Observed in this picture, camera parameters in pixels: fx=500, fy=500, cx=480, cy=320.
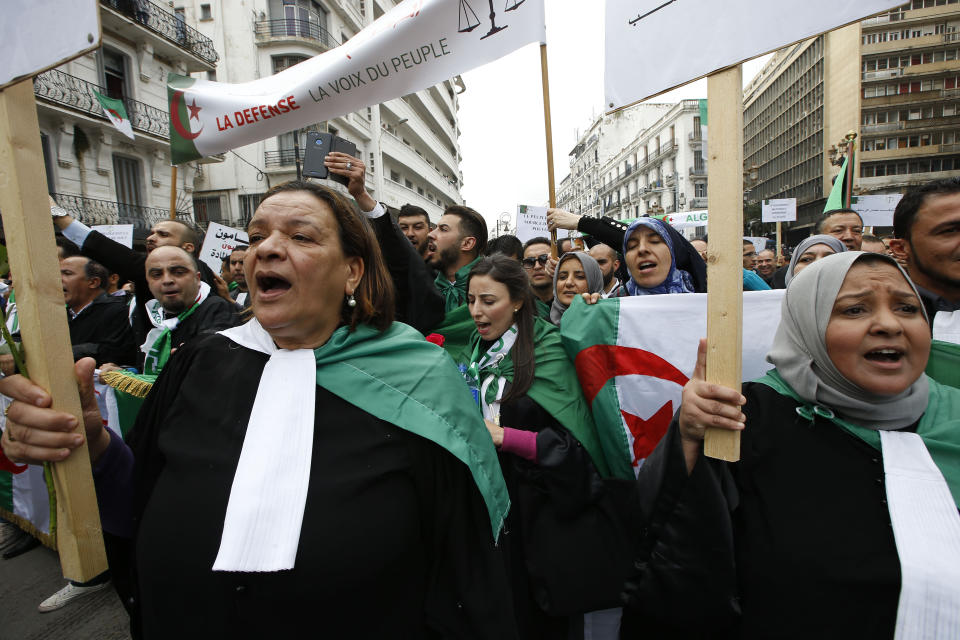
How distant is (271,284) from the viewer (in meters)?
1.50

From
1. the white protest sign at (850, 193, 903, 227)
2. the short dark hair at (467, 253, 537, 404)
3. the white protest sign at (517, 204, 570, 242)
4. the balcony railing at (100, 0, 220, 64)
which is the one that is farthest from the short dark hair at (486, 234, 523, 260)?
the balcony railing at (100, 0, 220, 64)

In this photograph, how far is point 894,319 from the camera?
144cm

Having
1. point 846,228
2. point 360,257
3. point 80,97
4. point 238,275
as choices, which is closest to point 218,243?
point 238,275

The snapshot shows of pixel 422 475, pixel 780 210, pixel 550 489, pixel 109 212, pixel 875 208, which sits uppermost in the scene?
pixel 109 212

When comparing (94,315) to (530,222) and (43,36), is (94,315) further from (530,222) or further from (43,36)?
(530,222)

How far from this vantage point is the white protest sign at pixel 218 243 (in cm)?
589

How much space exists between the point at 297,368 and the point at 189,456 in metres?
0.35

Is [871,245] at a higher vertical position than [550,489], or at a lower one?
higher

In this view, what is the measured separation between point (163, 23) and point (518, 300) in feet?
75.0

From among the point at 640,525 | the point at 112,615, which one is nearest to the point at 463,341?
the point at 640,525

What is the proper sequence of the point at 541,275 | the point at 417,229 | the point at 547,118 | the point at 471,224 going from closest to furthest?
the point at 547,118 < the point at 471,224 < the point at 417,229 < the point at 541,275

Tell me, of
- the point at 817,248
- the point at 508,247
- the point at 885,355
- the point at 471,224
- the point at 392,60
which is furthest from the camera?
the point at 508,247

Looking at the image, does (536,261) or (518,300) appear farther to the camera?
(536,261)

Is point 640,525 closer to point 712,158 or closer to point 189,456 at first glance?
point 712,158
